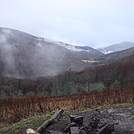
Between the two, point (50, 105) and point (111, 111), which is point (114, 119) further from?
point (50, 105)

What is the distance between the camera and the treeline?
5063 cm

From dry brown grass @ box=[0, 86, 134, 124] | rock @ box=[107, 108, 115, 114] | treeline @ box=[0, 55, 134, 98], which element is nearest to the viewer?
rock @ box=[107, 108, 115, 114]

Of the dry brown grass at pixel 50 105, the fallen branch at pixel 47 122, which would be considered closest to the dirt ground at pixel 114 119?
the fallen branch at pixel 47 122

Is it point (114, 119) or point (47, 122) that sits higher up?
point (47, 122)

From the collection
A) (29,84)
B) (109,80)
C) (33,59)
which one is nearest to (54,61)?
(33,59)

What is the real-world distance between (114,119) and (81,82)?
70.5m

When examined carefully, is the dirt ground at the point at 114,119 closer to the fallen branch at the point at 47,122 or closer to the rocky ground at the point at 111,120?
the rocky ground at the point at 111,120

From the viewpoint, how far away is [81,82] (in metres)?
77.0

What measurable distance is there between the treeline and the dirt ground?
19643 millimetres

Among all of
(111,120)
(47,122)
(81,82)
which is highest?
(47,122)

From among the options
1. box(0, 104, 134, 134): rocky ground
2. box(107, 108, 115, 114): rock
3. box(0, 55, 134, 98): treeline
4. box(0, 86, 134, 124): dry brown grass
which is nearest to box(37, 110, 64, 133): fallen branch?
box(0, 104, 134, 134): rocky ground

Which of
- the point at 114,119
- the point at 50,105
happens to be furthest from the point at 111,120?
the point at 50,105

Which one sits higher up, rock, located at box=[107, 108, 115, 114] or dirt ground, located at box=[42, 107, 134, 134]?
rock, located at box=[107, 108, 115, 114]

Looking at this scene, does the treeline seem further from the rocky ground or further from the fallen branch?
the fallen branch
